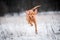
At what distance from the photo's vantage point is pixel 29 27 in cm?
152

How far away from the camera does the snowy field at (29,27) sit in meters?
1.50

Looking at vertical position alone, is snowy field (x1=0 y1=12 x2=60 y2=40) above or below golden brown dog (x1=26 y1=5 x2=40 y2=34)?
below

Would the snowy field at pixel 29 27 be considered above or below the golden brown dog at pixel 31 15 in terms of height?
below

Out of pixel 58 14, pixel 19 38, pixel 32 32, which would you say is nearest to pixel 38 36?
pixel 32 32

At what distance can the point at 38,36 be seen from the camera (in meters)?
1.50

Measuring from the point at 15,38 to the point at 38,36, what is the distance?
0.70 ft

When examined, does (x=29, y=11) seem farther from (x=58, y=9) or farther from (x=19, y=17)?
(x=58, y=9)

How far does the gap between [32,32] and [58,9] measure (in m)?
0.34

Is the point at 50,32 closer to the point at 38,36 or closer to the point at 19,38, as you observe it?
the point at 38,36

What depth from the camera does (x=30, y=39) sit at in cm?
148

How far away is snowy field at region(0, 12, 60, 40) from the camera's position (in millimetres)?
1496

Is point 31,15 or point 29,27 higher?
point 31,15

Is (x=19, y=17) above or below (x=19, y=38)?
above

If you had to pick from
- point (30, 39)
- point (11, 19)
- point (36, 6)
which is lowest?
point (30, 39)
